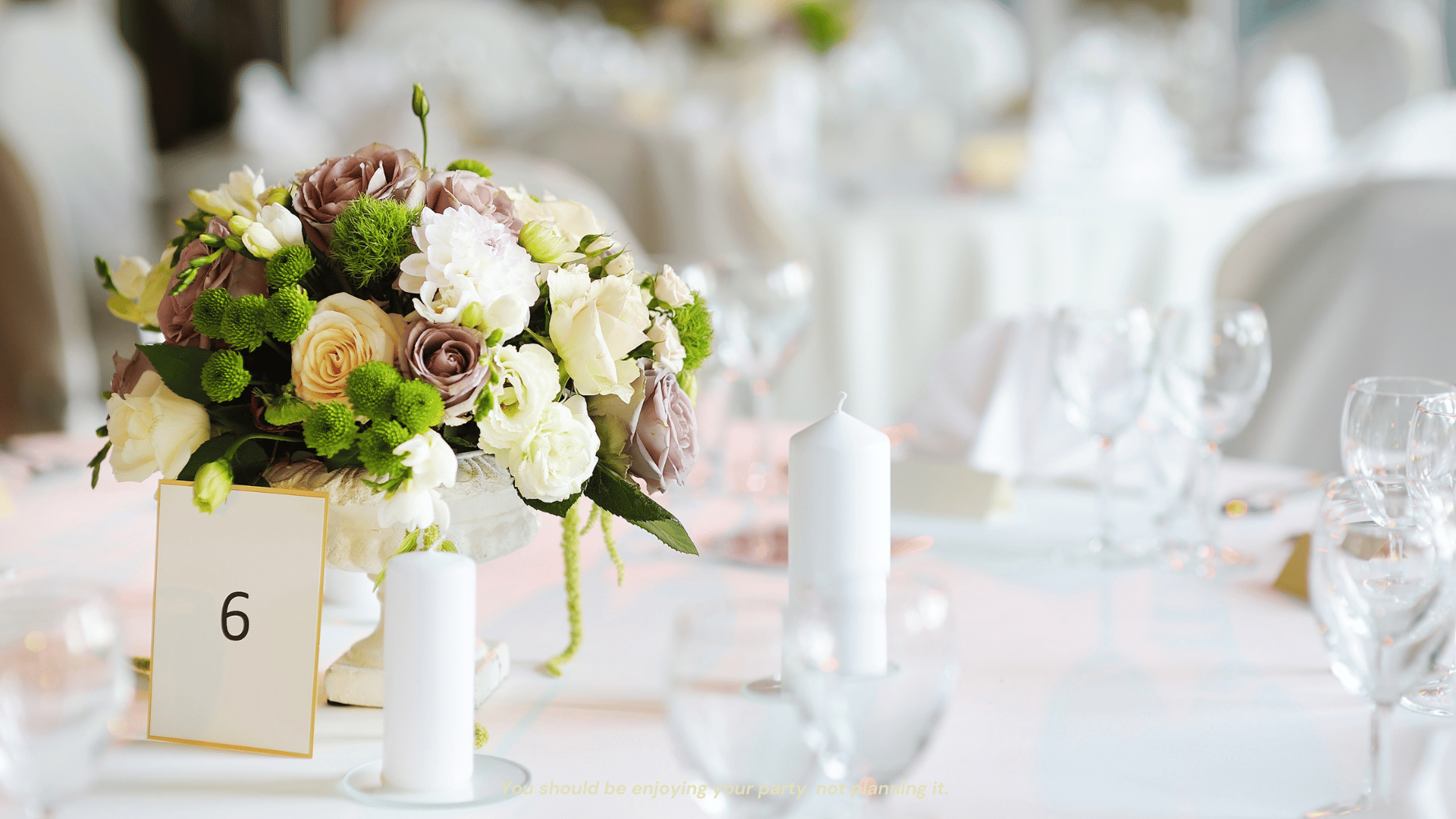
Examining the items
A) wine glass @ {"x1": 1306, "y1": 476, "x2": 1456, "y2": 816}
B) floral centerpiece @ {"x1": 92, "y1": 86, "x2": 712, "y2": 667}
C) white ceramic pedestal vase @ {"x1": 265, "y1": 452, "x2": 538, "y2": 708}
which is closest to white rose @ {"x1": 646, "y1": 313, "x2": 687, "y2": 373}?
floral centerpiece @ {"x1": 92, "y1": 86, "x2": 712, "y2": 667}

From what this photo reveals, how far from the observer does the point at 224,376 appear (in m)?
0.66

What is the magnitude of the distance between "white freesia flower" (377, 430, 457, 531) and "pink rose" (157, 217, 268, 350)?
126mm

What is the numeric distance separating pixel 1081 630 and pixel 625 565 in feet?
1.17

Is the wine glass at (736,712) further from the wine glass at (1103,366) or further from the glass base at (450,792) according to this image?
the wine glass at (1103,366)

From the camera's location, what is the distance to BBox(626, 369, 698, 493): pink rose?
27.9 inches

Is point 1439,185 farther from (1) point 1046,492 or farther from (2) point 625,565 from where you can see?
(2) point 625,565

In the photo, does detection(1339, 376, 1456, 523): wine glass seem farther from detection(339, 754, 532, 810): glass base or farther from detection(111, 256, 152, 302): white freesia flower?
detection(111, 256, 152, 302): white freesia flower

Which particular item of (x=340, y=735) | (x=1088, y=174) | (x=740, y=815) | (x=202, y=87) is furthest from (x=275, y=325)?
(x=202, y=87)

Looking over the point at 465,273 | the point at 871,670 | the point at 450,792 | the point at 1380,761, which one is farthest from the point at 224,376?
the point at 1380,761

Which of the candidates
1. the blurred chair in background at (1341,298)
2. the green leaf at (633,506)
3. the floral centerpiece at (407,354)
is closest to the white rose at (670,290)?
the floral centerpiece at (407,354)

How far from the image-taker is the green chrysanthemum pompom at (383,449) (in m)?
0.64

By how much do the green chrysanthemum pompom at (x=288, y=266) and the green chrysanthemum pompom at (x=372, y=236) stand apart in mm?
16

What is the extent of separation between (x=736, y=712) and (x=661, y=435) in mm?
238

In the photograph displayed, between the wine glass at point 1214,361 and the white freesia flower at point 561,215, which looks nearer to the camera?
the white freesia flower at point 561,215
